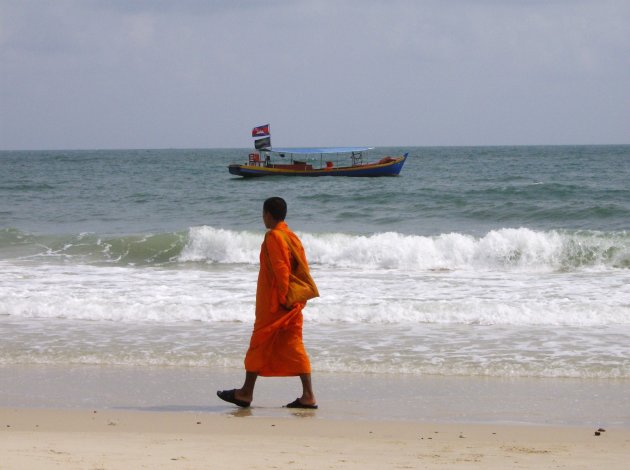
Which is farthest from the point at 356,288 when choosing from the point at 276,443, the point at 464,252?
the point at 276,443

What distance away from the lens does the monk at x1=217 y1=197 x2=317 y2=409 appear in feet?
19.0

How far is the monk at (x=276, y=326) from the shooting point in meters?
5.80

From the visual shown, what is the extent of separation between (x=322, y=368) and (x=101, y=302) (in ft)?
13.2

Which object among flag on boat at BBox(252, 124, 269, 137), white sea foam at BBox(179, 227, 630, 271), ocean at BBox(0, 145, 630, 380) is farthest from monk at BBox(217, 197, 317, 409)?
flag on boat at BBox(252, 124, 269, 137)

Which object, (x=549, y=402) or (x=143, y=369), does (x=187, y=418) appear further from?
(x=549, y=402)

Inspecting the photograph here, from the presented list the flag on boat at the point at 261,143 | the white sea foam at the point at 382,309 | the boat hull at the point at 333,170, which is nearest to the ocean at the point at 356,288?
the white sea foam at the point at 382,309

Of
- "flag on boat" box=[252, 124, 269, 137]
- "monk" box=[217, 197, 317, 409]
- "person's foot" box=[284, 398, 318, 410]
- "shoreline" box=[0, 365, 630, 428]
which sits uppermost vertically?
"flag on boat" box=[252, 124, 269, 137]

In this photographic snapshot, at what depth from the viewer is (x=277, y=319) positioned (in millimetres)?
5820

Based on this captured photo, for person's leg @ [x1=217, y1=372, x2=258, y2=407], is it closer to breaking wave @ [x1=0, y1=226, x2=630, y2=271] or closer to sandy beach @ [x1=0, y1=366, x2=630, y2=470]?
sandy beach @ [x1=0, y1=366, x2=630, y2=470]

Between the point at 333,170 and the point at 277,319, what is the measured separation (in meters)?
35.6

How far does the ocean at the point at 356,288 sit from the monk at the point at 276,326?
1334mm

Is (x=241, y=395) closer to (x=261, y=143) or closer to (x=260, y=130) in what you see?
(x=260, y=130)

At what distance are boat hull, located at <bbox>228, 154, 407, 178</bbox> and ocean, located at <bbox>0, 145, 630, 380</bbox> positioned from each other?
1616cm

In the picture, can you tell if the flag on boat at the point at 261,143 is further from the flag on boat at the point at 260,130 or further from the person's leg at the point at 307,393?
the person's leg at the point at 307,393
